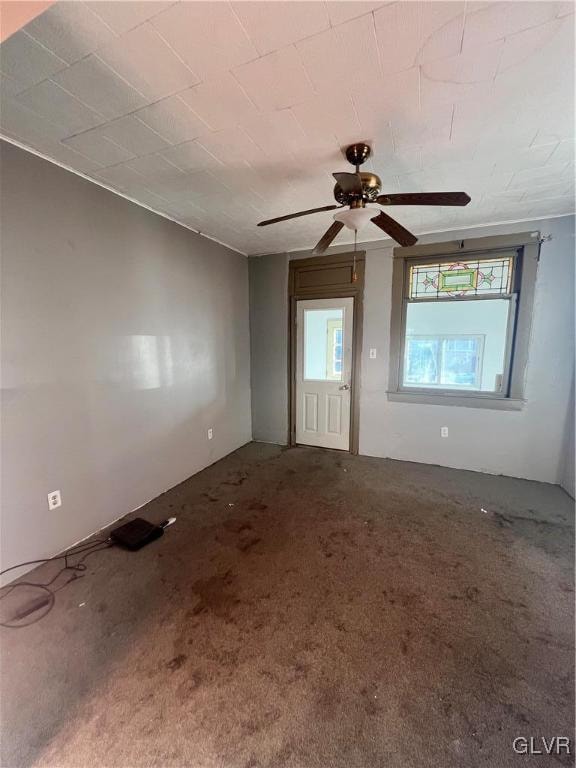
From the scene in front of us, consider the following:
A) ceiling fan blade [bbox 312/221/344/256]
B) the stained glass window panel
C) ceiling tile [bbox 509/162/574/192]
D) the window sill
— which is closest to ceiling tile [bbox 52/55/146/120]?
ceiling fan blade [bbox 312/221/344/256]

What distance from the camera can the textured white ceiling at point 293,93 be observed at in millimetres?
1037

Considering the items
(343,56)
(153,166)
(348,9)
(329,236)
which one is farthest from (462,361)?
(153,166)

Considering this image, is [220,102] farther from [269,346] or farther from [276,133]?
[269,346]

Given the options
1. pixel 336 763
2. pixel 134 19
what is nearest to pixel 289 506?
pixel 336 763

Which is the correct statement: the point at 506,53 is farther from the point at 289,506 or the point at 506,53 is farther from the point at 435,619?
the point at 289,506

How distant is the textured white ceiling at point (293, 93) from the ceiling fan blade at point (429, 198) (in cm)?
33

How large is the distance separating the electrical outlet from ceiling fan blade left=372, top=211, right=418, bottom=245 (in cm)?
264

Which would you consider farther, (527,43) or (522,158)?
(522,158)

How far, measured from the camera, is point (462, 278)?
125 inches

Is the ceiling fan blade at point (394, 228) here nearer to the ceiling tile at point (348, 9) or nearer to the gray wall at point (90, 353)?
the ceiling tile at point (348, 9)

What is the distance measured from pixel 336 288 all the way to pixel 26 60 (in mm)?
2903

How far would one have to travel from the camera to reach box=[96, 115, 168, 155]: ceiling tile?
5.01 feet

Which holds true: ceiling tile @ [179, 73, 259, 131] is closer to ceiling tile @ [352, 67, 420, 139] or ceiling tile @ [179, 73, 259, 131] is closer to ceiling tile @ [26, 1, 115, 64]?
ceiling tile @ [26, 1, 115, 64]

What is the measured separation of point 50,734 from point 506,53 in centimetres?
305
